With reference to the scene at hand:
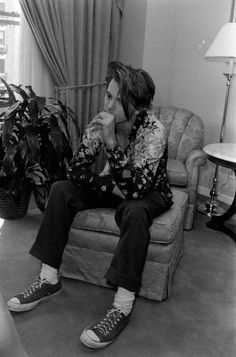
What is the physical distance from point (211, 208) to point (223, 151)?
2.29 ft

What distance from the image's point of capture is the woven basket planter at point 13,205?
8.64 feet

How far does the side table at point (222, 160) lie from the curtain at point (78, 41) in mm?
1168

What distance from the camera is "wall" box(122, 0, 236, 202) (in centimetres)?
329

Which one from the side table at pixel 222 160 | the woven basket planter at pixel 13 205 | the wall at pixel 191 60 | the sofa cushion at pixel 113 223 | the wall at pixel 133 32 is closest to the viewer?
the sofa cushion at pixel 113 223

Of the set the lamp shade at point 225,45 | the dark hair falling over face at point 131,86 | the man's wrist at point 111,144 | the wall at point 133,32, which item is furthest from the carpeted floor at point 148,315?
the wall at point 133,32

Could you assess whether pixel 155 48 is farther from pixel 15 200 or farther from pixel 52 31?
pixel 15 200

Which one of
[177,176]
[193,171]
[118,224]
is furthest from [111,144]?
[193,171]

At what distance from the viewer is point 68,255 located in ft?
6.41

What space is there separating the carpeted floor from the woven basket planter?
35cm

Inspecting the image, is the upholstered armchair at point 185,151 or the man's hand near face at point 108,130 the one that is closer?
the man's hand near face at point 108,130

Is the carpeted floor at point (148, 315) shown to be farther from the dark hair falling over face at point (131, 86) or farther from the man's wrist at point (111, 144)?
the dark hair falling over face at point (131, 86)

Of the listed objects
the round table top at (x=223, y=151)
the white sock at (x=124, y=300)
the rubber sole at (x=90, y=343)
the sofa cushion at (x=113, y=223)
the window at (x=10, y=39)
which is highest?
the window at (x=10, y=39)

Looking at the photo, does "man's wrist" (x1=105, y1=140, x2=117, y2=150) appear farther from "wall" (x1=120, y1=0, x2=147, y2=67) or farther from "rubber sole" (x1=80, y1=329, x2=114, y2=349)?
"wall" (x1=120, y1=0, x2=147, y2=67)

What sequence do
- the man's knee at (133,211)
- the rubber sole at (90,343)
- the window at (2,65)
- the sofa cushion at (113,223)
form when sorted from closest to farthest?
the rubber sole at (90,343), the man's knee at (133,211), the sofa cushion at (113,223), the window at (2,65)
